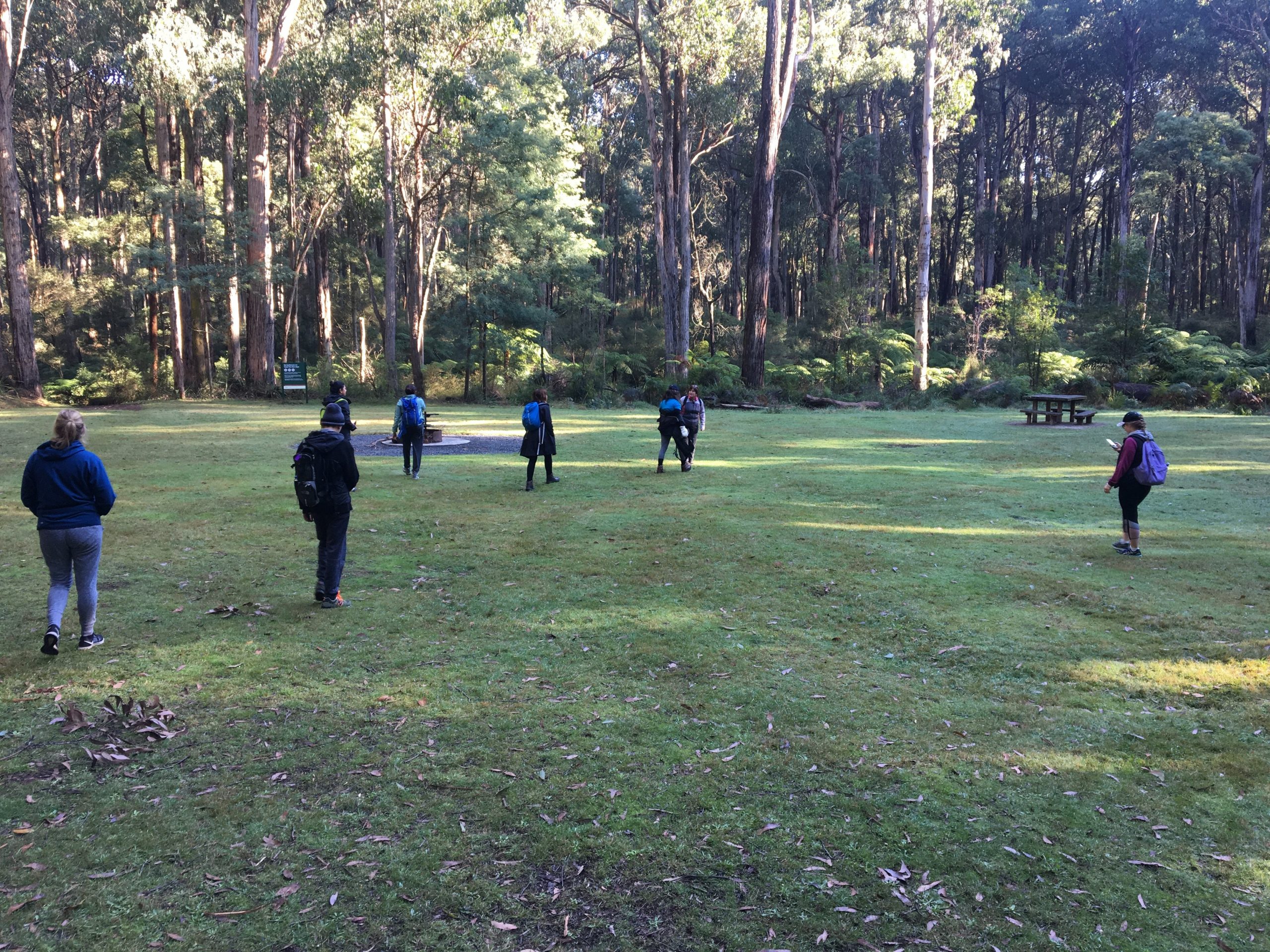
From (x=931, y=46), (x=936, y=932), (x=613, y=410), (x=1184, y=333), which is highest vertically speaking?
(x=931, y=46)

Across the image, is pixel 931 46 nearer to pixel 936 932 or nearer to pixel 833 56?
pixel 833 56

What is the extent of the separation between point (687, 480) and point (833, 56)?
100ft

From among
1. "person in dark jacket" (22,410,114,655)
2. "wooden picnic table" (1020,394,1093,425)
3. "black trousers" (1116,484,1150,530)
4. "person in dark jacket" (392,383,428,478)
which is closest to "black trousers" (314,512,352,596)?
"person in dark jacket" (22,410,114,655)

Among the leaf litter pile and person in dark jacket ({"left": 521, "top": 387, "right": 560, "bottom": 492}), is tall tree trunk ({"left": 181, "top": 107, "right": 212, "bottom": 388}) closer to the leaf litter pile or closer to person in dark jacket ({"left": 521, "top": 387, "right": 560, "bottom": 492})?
person in dark jacket ({"left": 521, "top": 387, "right": 560, "bottom": 492})

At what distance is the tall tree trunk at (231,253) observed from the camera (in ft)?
105

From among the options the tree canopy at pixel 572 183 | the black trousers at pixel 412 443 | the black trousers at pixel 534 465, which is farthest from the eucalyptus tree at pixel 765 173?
the black trousers at pixel 412 443

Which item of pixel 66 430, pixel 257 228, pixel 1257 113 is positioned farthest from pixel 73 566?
pixel 1257 113

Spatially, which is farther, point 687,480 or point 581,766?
point 687,480

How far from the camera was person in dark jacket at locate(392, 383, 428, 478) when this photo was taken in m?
14.1

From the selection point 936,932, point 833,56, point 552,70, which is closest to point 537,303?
point 552,70

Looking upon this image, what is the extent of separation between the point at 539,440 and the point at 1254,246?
1730 inches

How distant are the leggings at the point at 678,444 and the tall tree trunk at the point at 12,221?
25146mm

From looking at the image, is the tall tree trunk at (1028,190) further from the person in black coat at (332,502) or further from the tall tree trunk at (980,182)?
the person in black coat at (332,502)

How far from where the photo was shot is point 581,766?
4.84 m
